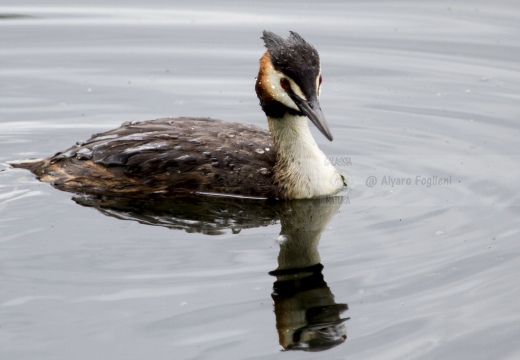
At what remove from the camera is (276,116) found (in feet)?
30.4

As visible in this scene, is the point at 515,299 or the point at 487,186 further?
the point at 487,186

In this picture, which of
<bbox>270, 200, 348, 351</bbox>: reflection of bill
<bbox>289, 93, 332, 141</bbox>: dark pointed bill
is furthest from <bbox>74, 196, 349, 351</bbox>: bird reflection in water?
<bbox>289, 93, 332, 141</bbox>: dark pointed bill

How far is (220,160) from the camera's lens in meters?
9.17

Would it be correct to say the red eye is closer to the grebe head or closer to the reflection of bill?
the grebe head

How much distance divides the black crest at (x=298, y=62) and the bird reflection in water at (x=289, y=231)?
3.46 ft

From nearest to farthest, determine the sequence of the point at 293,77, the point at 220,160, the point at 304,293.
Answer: the point at 304,293
the point at 293,77
the point at 220,160

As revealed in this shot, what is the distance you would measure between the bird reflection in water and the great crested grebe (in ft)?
0.40

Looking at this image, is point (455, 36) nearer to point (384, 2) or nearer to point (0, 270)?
point (384, 2)

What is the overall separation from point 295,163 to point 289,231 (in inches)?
32.5

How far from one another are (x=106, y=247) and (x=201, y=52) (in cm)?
561

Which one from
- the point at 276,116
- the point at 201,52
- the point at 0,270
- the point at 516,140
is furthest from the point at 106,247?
the point at 201,52

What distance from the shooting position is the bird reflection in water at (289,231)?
272 inches

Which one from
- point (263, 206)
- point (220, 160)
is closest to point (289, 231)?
point (263, 206)

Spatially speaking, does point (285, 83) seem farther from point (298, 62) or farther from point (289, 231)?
point (289, 231)
